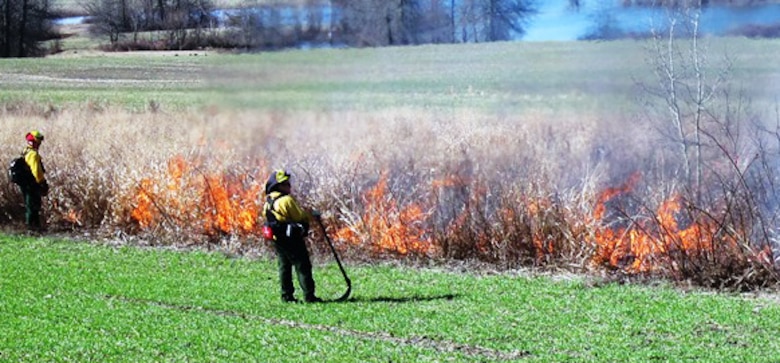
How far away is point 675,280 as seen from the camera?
44.0 feet

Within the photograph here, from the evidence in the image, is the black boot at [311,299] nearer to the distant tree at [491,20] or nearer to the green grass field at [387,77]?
the green grass field at [387,77]

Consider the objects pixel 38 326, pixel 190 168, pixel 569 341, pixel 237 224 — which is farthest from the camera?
pixel 190 168

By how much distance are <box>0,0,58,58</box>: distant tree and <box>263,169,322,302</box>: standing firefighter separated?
646 inches

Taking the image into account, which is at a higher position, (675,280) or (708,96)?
(708,96)

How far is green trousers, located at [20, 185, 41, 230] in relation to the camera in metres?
18.8

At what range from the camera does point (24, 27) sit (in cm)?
2681

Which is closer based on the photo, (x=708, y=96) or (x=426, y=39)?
(x=708, y=96)

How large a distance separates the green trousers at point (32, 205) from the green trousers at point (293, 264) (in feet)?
27.2

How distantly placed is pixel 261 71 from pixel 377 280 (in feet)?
31.9

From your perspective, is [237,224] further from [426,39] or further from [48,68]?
[48,68]

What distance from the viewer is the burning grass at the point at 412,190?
1433 cm

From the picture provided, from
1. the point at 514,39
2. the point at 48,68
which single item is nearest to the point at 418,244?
the point at 514,39

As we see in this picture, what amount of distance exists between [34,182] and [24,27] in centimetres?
947

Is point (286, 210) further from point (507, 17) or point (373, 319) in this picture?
point (507, 17)
